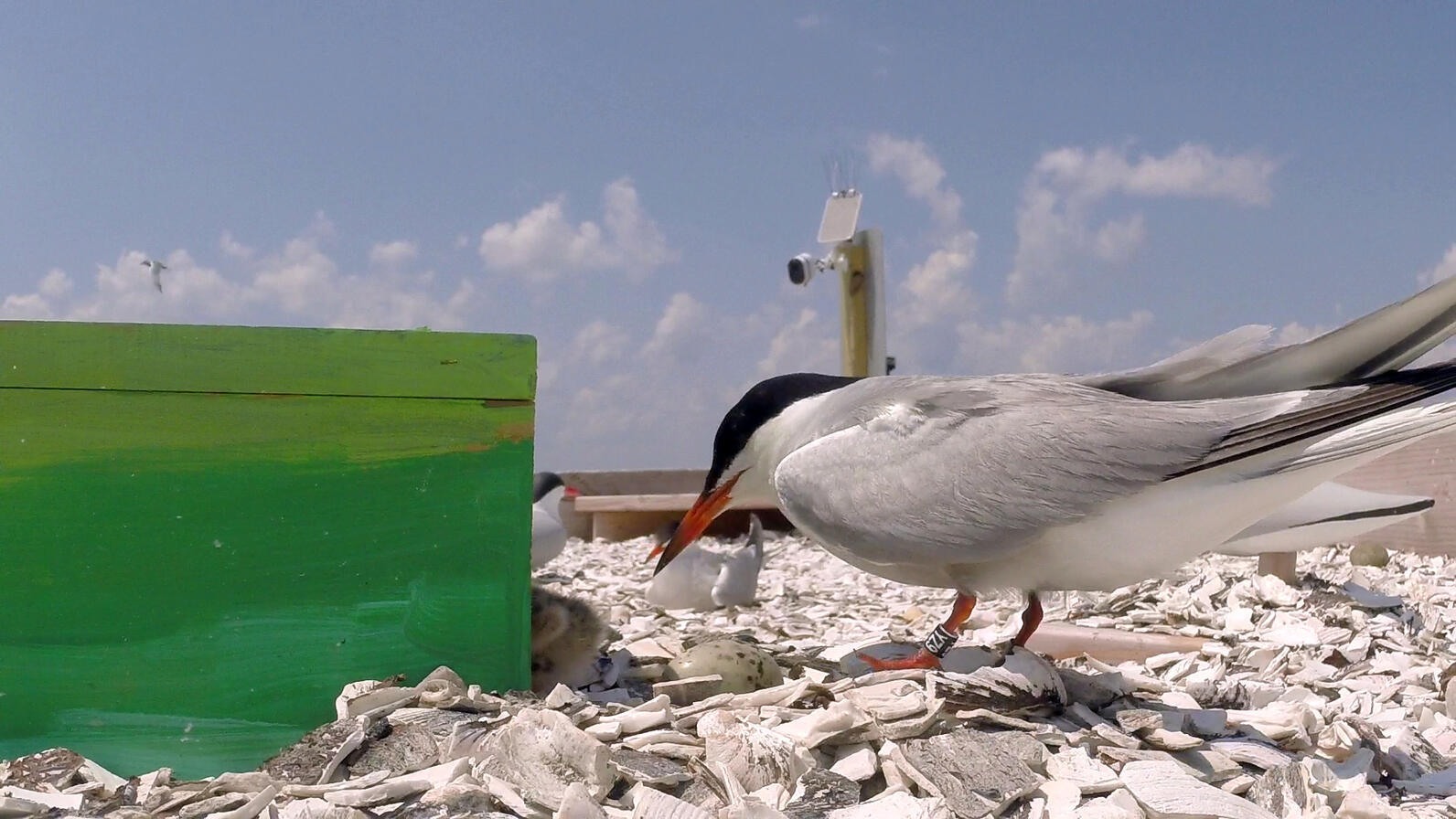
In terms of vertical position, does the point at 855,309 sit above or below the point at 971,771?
above

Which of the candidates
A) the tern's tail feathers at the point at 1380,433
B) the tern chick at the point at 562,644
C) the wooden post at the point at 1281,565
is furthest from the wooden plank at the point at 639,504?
the tern's tail feathers at the point at 1380,433

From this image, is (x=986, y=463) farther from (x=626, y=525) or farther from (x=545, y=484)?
(x=626, y=525)

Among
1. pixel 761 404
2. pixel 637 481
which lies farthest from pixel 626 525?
pixel 761 404

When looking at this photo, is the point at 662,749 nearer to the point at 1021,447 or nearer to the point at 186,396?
the point at 1021,447

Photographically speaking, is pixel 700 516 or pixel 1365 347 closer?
pixel 1365 347

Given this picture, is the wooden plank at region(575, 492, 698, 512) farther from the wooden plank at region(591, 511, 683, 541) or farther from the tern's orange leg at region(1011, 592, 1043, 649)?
the tern's orange leg at region(1011, 592, 1043, 649)

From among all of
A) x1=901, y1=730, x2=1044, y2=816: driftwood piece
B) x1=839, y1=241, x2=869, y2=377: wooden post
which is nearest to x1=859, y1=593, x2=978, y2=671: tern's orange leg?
x1=901, y1=730, x2=1044, y2=816: driftwood piece

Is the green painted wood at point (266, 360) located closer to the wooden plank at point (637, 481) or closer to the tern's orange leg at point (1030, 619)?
the tern's orange leg at point (1030, 619)
